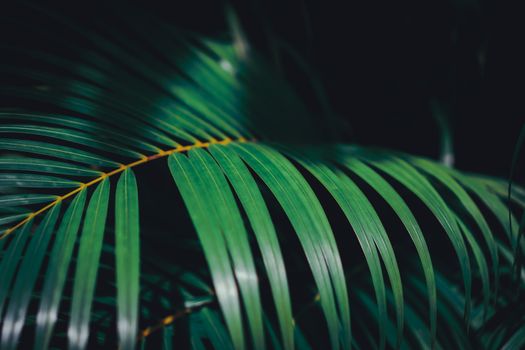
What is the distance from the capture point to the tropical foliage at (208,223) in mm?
331

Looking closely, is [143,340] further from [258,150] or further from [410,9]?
[410,9]

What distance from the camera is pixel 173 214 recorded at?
2.43 ft

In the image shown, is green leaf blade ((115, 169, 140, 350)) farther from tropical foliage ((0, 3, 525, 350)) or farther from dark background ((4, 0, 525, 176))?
dark background ((4, 0, 525, 176))

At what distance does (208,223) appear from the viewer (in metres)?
0.34

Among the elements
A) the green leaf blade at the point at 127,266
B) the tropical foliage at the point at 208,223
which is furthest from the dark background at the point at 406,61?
the green leaf blade at the point at 127,266

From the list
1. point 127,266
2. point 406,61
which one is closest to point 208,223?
point 127,266

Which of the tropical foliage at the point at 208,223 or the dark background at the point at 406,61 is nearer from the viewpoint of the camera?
the tropical foliage at the point at 208,223

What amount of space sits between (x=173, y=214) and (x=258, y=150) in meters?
0.31

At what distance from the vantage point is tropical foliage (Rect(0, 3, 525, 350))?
1.09 feet

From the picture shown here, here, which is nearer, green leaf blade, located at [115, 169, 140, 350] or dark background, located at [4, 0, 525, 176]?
green leaf blade, located at [115, 169, 140, 350]

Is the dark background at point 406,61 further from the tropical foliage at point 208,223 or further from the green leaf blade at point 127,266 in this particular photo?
the green leaf blade at point 127,266

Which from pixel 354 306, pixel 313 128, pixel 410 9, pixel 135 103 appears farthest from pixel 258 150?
pixel 410 9

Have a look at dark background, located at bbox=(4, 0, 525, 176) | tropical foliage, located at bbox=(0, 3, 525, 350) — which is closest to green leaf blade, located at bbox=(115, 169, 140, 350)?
tropical foliage, located at bbox=(0, 3, 525, 350)

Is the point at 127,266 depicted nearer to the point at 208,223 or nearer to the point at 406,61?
the point at 208,223
